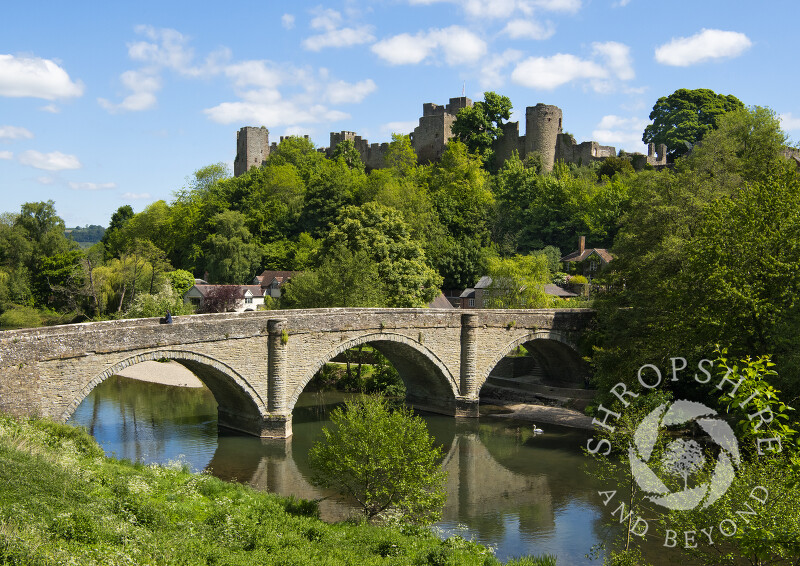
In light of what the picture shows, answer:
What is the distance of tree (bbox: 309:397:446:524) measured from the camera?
15.1 meters

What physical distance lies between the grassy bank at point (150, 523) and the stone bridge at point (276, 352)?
2.04 meters

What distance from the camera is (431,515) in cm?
1525

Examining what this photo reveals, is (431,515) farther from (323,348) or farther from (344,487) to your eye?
(323,348)

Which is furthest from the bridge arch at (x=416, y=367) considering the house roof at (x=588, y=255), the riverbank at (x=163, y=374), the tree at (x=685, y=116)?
the tree at (x=685, y=116)

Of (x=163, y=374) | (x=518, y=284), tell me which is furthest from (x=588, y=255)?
(x=163, y=374)

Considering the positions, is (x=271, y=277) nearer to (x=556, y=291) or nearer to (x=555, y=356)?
(x=556, y=291)

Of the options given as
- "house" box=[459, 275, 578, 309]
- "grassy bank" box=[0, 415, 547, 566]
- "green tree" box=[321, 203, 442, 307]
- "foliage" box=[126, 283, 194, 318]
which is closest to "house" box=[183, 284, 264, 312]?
"foliage" box=[126, 283, 194, 318]

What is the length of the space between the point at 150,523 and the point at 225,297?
34.8 meters

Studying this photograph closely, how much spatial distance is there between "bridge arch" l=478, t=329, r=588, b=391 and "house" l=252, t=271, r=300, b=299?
20020mm

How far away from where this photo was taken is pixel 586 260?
4709cm

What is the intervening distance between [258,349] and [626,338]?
12457 millimetres

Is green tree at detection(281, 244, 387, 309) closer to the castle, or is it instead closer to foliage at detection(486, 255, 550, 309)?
foliage at detection(486, 255, 550, 309)

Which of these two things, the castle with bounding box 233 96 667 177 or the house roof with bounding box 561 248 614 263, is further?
the castle with bounding box 233 96 667 177

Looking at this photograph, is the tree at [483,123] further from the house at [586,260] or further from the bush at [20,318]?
the bush at [20,318]
